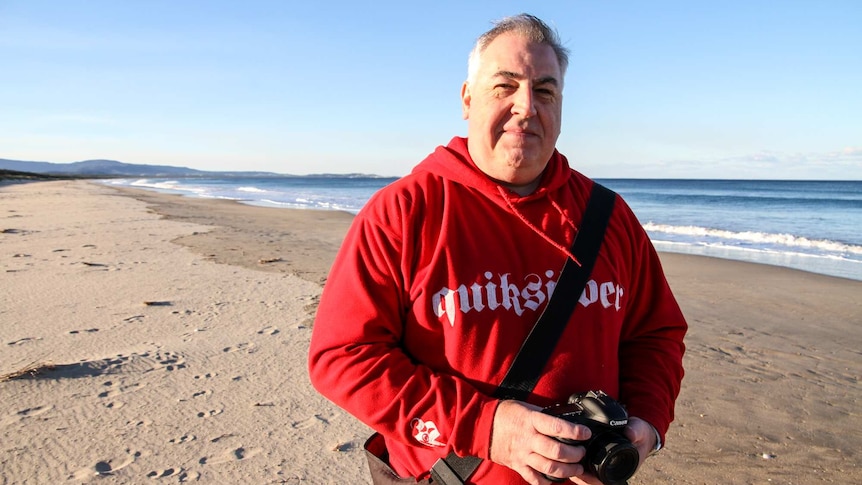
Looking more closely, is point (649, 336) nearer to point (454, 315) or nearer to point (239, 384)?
point (454, 315)

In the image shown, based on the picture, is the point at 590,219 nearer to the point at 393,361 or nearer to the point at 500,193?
the point at 500,193

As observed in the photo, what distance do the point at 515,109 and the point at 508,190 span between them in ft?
Result: 0.80

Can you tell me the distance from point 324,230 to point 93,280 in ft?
30.1

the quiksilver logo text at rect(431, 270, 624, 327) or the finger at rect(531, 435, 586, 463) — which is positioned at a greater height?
the quiksilver logo text at rect(431, 270, 624, 327)

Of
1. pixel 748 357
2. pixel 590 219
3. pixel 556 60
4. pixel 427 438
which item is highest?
pixel 556 60

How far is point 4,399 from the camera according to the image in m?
3.68

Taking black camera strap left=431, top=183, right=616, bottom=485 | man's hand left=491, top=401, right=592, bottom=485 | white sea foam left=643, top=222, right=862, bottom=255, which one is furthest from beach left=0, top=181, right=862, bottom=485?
white sea foam left=643, top=222, right=862, bottom=255

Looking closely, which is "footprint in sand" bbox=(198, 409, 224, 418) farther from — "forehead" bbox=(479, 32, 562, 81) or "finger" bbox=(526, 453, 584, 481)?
"forehead" bbox=(479, 32, 562, 81)

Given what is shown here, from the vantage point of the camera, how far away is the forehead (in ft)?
5.79


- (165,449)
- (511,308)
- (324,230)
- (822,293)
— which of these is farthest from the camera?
(324,230)

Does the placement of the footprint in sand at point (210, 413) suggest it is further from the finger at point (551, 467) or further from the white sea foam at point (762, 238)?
the white sea foam at point (762, 238)

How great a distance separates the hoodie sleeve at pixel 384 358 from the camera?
1530 mm

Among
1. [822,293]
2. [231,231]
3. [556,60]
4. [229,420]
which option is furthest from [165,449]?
[231,231]

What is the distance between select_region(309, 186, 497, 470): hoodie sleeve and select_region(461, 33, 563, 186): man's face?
35 centimetres
